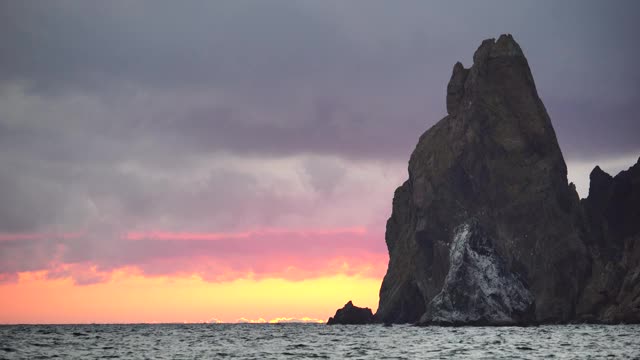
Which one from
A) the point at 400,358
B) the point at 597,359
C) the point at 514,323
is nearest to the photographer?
the point at 597,359

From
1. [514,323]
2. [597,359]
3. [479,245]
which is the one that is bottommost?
[597,359]

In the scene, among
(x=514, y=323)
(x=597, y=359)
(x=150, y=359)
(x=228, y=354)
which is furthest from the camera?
(x=514, y=323)

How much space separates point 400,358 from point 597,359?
1695cm

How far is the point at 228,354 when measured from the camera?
94750 millimetres

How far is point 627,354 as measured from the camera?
260ft

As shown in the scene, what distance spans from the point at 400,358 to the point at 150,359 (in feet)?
81.6

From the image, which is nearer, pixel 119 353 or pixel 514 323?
pixel 119 353

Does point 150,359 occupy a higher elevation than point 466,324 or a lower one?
lower

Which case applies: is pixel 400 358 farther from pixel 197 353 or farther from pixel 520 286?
pixel 520 286

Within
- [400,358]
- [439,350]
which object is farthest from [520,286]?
[400,358]

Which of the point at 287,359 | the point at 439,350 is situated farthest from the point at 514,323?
the point at 287,359

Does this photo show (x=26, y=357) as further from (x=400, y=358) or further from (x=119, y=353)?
(x=400, y=358)

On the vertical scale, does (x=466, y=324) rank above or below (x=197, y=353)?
above

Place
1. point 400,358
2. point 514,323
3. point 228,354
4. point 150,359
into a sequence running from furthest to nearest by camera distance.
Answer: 1. point 514,323
2. point 228,354
3. point 150,359
4. point 400,358
